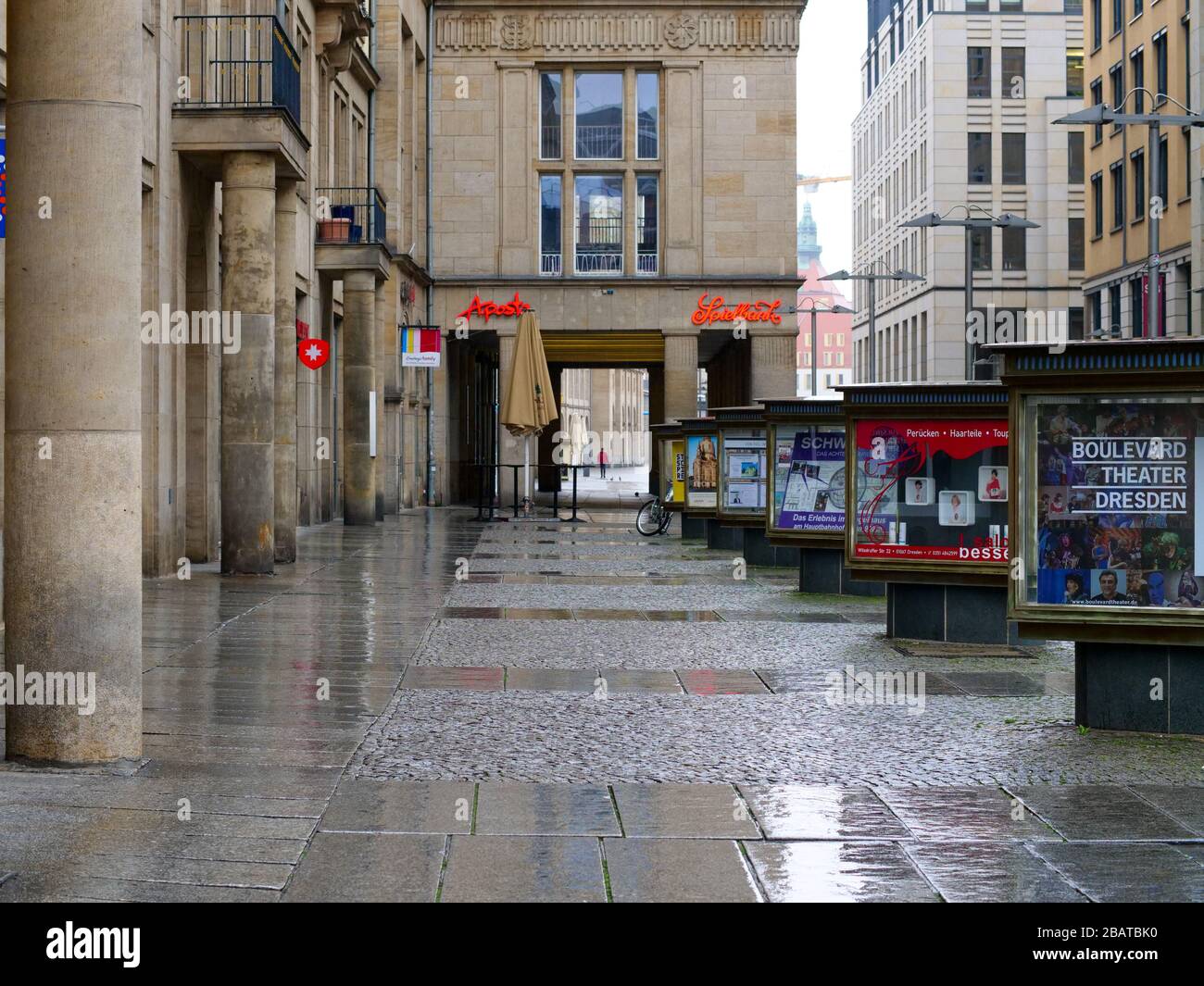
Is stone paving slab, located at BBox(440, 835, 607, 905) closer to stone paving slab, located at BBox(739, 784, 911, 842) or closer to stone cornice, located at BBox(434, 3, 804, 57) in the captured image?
stone paving slab, located at BBox(739, 784, 911, 842)

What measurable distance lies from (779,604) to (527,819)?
9719mm

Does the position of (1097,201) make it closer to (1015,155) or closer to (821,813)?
(1015,155)

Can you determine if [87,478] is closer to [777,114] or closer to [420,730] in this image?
[420,730]

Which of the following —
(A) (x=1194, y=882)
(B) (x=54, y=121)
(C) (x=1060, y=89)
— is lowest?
(A) (x=1194, y=882)

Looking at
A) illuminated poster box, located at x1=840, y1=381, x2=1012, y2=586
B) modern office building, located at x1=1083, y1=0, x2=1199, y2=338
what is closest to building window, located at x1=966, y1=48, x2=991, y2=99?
modern office building, located at x1=1083, y1=0, x2=1199, y2=338

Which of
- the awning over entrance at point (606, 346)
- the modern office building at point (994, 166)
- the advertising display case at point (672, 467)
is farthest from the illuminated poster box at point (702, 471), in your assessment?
the modern office building at point (994, 166)

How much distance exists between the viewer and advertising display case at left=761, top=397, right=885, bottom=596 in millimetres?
16844

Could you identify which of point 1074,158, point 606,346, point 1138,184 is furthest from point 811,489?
point 1074,158

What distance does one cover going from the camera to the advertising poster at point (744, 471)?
22891 millimetres

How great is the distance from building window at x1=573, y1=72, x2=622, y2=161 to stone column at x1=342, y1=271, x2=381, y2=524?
709 inches

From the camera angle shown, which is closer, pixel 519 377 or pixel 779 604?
pixel 779 604

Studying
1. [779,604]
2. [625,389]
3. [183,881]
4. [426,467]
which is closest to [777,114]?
[426,467]

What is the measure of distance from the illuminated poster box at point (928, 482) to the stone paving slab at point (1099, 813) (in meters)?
5.21

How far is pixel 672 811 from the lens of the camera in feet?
22.0
